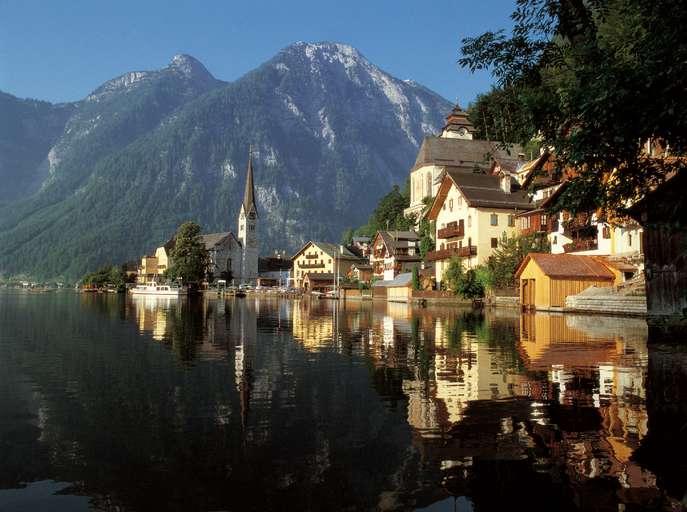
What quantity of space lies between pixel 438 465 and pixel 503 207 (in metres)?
68.9

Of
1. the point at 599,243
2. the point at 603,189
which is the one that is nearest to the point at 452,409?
the point at 603,189

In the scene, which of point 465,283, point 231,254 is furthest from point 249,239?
point 465,283

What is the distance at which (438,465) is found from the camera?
8.01 meters

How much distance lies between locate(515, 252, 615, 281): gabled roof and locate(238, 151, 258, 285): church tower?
135816mm

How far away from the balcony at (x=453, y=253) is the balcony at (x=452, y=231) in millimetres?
1803

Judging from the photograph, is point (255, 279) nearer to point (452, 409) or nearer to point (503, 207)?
point (503, 207)

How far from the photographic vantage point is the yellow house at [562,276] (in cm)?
4994

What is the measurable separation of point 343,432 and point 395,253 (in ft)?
303

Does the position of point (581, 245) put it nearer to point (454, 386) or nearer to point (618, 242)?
point (618, 242)

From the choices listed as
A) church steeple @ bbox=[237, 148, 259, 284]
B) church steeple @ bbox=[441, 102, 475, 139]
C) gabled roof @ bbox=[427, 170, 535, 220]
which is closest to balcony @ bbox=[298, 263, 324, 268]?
church steeple @ bbox=[441, 102, 475, 139]

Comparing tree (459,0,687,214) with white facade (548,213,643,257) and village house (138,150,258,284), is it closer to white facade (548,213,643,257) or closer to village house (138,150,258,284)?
white facade (548,213,643,257)

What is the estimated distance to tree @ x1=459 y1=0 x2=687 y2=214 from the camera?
881cm

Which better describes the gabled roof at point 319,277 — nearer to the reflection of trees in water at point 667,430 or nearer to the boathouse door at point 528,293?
the boathouse door at point 528,293

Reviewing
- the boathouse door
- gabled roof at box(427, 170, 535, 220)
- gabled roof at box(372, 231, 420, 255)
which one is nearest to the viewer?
the boathouse door
